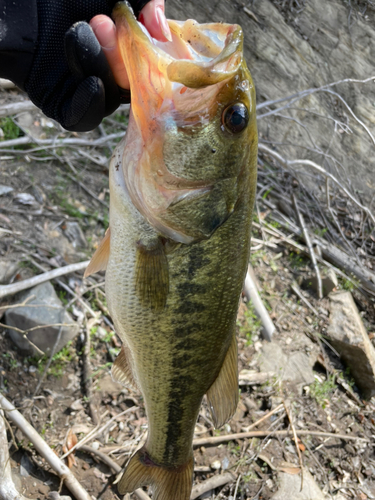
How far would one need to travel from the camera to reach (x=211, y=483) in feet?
10.2

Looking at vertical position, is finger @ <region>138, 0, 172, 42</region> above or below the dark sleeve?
above

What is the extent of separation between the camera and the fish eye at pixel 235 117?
4.71 feet

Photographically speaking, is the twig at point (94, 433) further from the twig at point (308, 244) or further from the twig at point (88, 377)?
the twig at point (308, 244)

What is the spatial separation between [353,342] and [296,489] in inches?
63.9

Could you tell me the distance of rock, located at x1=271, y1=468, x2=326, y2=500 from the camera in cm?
323

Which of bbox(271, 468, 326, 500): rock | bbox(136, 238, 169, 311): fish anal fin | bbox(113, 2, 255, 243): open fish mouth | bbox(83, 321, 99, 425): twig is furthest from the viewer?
bbox(271, 468, 326, 500): rock

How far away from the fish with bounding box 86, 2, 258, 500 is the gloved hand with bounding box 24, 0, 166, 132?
0.14 metres

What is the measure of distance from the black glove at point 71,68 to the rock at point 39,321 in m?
1.82

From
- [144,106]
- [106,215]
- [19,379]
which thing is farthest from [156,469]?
[106,215]

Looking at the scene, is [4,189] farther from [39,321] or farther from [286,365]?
[286,365]

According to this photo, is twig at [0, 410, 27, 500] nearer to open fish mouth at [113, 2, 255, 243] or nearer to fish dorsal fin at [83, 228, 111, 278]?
fish dorsal fin at [83, 228, 111, 278]

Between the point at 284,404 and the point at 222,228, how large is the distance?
2.65m

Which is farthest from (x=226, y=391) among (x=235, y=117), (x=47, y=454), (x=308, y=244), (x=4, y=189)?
(x=308, y=244)

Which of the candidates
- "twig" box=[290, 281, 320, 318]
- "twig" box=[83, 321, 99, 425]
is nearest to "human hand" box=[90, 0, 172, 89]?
"twig" box=[83, 321, 99, 425]
